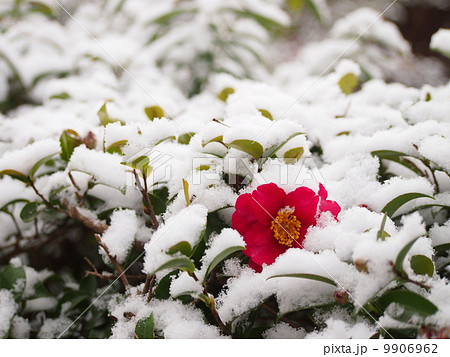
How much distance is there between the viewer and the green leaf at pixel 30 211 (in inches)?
33.3

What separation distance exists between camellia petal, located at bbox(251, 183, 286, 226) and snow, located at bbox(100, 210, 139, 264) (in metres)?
0.23

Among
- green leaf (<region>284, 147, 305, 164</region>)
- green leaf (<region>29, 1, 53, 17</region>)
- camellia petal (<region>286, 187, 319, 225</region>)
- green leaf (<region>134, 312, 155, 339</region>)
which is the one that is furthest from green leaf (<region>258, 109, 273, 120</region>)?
green leaf (<region>29, 1, 53, 17</region>)

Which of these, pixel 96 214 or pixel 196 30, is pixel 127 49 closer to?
pixel 196 30

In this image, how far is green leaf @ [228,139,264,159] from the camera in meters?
0.70

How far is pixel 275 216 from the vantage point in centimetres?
71

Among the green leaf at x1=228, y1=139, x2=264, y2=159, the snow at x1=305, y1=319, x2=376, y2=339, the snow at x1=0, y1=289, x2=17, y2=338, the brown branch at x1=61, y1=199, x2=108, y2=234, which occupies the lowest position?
the snow at x1=0, y1=289, x2=17, y2=338

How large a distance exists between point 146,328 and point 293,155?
39 centimetres

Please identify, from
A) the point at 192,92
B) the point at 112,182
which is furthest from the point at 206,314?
the point at 192,92

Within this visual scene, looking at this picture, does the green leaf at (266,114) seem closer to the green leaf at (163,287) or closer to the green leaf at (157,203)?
the green leaf at (157,203)

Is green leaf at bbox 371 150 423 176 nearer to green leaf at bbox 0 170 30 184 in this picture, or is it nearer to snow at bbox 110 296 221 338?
snow at bbox 110 296 221 338

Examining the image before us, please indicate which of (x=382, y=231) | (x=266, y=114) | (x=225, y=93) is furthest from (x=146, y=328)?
(x=225, y=93)

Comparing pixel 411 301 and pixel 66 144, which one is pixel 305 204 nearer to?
pixel 411 301

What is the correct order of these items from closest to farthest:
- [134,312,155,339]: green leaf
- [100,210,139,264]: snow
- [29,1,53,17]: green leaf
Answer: [134,312,155,339]: green leaf < [100,210,139,264]: snow < [29,1,53,17]: green leaf

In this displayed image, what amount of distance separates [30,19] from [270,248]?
1.66 m
